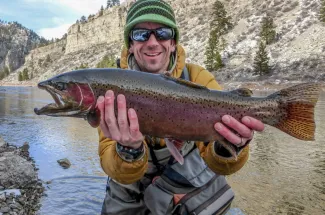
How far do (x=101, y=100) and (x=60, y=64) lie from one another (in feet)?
396

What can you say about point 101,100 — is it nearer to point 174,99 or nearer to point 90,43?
point 174,99

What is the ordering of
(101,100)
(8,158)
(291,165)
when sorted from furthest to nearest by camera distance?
(291,165) → (8,158) → (101,100)

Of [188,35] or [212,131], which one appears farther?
[188,35]

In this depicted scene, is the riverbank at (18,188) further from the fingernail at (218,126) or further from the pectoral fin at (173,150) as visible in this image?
the fingernail at (218,126)

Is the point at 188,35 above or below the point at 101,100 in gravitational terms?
above

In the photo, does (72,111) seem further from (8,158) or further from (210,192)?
(8,158)

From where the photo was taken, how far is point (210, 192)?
362cm

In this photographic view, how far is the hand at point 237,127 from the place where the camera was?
284 centimetres

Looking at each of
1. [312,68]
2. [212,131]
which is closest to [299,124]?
[212,131]

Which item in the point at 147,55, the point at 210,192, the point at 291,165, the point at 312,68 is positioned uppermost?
the point at 312,68

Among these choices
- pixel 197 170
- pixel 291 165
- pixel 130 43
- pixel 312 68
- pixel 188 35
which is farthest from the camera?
pixel 188 35

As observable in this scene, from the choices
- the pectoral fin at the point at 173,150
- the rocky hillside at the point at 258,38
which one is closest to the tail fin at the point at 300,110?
the pectoral fin at the point at 173,150

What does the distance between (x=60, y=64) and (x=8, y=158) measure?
115 meters

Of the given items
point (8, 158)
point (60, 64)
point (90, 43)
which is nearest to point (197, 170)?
point (8, 158)
